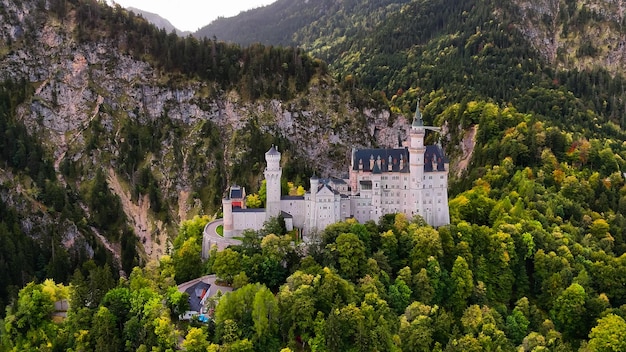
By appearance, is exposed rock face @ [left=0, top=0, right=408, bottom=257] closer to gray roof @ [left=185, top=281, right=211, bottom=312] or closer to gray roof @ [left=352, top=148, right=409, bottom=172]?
gray roof @ [left=352, top=148, right=409, bottom=172]

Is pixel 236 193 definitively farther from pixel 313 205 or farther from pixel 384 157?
pixel 384 157

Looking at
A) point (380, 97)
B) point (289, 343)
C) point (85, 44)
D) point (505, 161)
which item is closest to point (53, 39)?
point (85, 44)

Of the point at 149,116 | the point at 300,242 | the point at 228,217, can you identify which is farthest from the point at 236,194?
the point at 149,116

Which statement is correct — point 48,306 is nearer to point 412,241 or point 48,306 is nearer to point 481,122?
point 412,241

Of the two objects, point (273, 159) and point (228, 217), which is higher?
point (273, 159)

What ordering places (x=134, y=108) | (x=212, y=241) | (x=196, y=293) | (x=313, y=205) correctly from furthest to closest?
(x=134, y=108)
(x=212, y=241)
(x=313, y=205)
(x=196, y=293)

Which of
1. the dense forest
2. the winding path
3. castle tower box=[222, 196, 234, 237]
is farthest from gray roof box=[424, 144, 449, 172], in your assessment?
the winding path

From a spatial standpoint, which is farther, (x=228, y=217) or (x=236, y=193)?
(x=236, y=193)

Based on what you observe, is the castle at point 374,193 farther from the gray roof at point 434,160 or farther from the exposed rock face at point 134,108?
the exposed rock face at point 134,108
